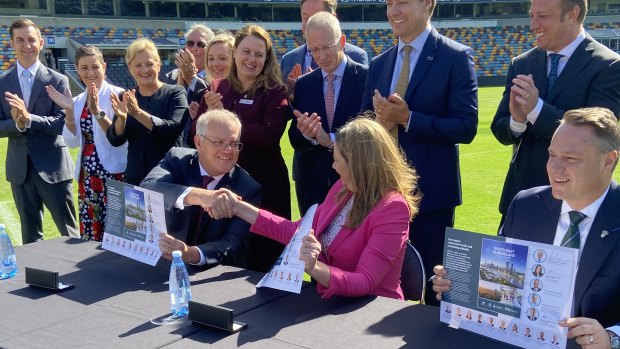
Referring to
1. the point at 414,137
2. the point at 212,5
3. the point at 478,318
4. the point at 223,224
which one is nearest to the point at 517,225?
the point at 478,318

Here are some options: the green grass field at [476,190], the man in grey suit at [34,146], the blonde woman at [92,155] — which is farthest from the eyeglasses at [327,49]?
the green grass field at [476,190]

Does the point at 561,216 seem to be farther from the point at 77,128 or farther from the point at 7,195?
the point at 7,195

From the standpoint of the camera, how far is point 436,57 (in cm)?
344

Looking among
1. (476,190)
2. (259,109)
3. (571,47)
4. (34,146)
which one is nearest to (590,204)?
(571,47)

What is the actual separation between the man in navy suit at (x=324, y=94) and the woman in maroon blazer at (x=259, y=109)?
0.17 meters

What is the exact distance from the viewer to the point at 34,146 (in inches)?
200

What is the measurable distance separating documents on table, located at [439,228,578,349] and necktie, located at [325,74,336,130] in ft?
6.66

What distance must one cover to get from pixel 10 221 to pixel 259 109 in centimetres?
485

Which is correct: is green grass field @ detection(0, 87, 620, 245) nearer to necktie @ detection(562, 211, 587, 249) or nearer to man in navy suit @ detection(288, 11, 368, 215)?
man in navy suit @ detection(288, 11, 368, 215)

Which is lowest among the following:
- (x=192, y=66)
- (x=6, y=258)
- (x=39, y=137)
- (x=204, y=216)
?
(x=6, y=258)

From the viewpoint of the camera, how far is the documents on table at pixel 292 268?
2.35 meters

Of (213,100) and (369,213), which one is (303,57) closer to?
(213,100)

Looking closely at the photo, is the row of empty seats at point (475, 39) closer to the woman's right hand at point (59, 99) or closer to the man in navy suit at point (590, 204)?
the woman's right hand at point (59, 99)

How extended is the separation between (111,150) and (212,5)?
39.7m
